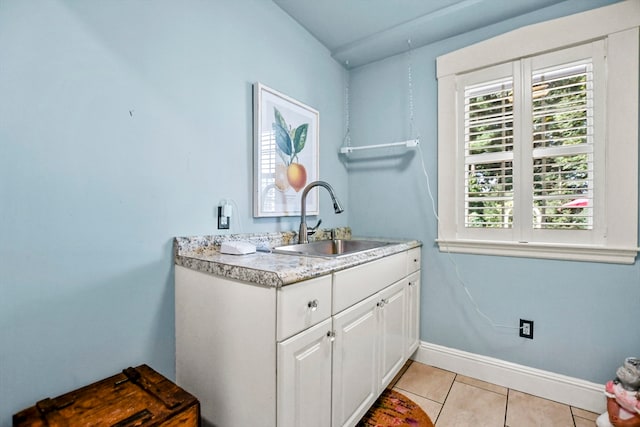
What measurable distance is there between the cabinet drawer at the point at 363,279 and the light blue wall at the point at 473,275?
0.57m

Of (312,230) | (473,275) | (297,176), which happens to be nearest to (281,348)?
(312,230)

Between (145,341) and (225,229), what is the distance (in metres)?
0.59

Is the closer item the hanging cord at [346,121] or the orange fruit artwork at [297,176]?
the orange fruit artwork at [297,176]

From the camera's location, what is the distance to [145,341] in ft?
3.95

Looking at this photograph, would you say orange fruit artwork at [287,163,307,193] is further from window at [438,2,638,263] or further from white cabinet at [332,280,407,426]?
window at [438,2,638,263]

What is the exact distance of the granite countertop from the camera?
972mm

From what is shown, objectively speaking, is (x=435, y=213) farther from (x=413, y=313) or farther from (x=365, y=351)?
(x=365, y=351)

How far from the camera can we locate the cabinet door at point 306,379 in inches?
37.3

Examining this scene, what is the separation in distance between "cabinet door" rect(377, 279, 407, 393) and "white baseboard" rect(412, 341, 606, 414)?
399 millimetres

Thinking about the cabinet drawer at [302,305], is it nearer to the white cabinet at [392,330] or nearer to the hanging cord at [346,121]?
the white cabinet at [392,330]

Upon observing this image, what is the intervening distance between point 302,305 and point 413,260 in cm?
126

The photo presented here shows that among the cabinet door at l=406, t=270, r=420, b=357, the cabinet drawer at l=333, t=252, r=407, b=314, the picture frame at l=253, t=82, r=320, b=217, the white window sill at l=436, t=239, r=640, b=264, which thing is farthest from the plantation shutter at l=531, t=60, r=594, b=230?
the picture frame at l=253, t=82, r=320, b=217

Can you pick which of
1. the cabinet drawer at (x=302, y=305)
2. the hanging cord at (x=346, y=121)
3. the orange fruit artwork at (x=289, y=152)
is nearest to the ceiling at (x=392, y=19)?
the hanging cord at (x=346, y=121)

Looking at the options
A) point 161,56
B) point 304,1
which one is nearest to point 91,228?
point 161,56
